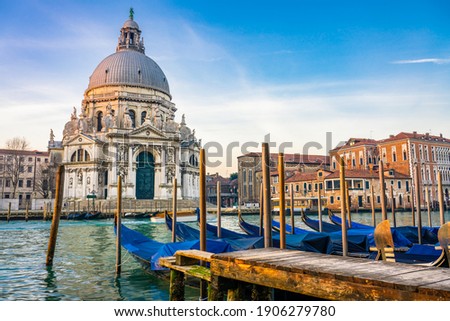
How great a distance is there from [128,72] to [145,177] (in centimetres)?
834

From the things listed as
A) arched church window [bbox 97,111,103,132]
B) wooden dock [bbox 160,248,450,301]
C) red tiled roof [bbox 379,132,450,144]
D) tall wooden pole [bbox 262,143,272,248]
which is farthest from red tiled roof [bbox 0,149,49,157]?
wooden dock [bbox 160,248,450,301]

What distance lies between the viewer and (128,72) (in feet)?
94.0

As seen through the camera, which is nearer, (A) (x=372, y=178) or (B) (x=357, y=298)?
(B) (x=357, y=298)

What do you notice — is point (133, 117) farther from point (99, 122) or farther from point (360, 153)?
point (360, 153)

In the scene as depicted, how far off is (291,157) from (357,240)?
2887 centimetres

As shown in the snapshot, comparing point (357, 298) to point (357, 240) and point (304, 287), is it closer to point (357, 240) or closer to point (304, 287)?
point (304, 287)

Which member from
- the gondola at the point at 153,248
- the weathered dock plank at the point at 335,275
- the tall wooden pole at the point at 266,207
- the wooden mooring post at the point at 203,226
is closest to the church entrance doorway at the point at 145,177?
the gondola at the point at 153,248

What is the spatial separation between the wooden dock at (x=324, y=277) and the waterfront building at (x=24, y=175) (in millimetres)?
26969

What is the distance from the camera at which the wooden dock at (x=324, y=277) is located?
6.35 ft

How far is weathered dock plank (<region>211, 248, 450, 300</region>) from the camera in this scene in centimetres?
192

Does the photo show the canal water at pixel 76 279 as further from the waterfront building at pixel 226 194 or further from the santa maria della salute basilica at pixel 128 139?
the waterfront building at pixel 226 194

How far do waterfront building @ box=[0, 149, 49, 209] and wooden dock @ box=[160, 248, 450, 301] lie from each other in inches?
1062
